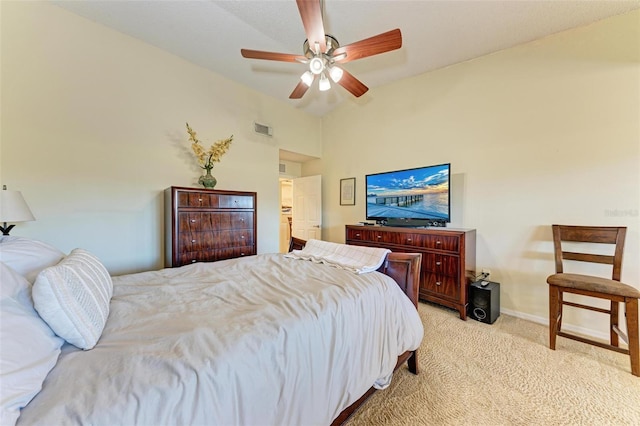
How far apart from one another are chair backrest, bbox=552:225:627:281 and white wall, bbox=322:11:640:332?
22 centimetres

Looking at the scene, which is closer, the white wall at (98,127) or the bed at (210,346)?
the bed at (210,346)

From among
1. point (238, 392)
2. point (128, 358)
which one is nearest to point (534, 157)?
point (238, 392)

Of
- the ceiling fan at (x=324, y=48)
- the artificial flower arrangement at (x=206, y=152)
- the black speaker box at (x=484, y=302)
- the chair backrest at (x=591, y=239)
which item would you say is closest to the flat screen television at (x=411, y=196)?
the black speaker box at (x=484, y=302)

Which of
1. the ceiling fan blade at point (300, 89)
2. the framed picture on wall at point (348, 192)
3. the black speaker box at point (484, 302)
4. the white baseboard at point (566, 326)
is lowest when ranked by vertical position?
the white baseboard at point (566, 326)

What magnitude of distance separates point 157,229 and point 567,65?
196 inches

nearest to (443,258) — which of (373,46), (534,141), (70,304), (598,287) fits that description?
(598,287)

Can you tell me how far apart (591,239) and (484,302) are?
1114mm

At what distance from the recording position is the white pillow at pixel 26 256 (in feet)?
3.39

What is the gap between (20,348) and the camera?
664mm

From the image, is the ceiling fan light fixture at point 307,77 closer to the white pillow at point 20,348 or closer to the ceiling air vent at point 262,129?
the ceiling air vent at point 262,129

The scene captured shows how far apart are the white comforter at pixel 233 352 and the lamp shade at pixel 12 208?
3.12ft

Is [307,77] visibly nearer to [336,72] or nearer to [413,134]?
[336,72]

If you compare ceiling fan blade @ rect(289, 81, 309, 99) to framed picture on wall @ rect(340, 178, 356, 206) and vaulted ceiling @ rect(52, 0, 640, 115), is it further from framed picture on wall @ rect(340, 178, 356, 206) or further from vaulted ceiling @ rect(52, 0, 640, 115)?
framed picture on wall @ rect(340, 178, 356, 206)

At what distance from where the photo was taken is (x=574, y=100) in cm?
246
